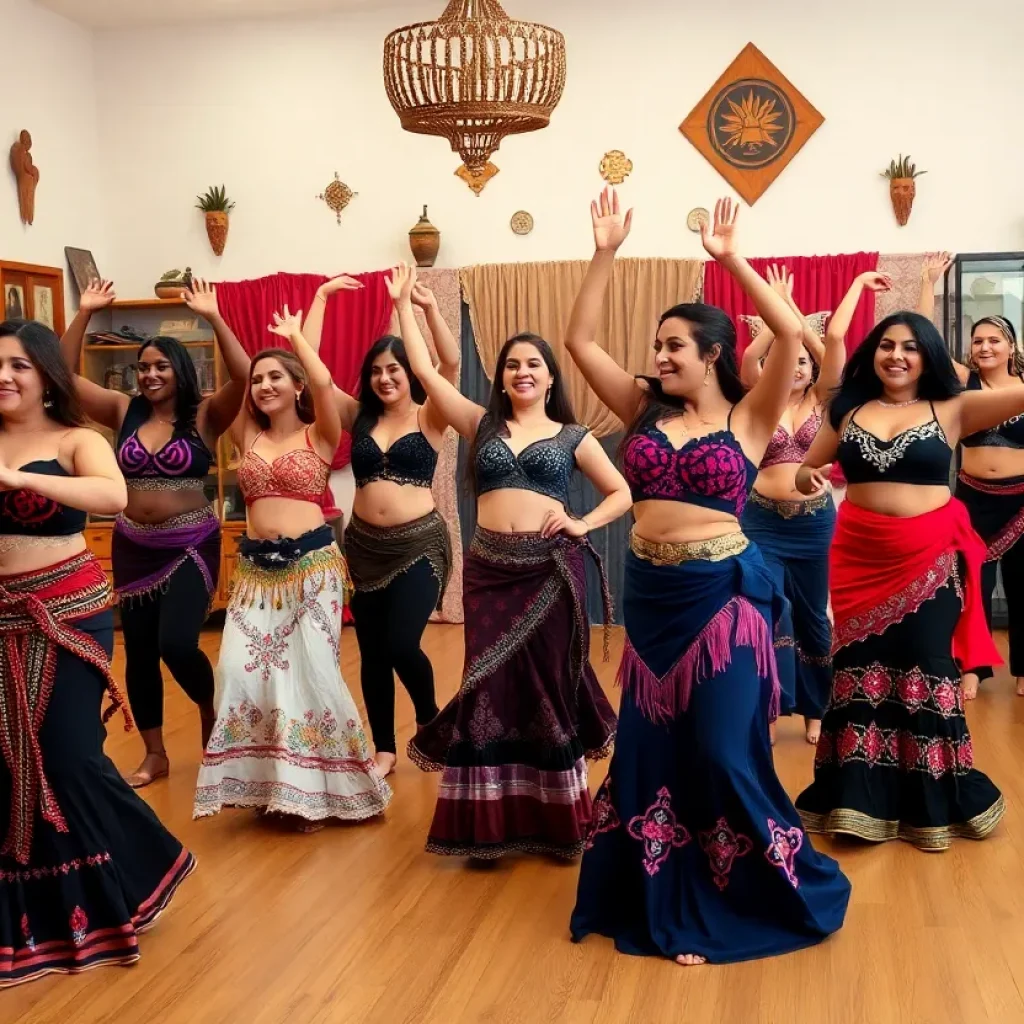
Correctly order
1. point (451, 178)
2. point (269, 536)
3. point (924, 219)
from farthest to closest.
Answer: point (451, 178)
point (924, 219)
point (269, 536)

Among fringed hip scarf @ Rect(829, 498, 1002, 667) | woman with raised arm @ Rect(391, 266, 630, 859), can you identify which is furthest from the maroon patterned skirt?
fringed hip scarf @ Rect(829, 498, 1002, 667)

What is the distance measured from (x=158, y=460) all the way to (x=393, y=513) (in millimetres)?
888

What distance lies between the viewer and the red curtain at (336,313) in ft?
28.0

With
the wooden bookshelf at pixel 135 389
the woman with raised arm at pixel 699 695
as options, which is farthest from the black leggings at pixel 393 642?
the wooden bookshelf at pixel 135 389

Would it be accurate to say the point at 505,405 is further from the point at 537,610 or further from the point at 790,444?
the point at 790,444

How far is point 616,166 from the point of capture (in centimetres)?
820

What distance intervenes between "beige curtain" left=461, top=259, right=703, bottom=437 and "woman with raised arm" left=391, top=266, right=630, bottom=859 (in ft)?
13.3

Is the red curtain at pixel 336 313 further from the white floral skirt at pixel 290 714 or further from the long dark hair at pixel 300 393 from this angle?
the white floral skirt at pixel 290 714

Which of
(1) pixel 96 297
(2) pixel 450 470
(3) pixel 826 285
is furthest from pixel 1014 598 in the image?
(1) pixel 96 297

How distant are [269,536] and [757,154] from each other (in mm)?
4827

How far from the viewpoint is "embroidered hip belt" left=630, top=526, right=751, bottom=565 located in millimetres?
3373

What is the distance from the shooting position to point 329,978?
10.7 ft

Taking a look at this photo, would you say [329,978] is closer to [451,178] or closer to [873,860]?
[873,860]

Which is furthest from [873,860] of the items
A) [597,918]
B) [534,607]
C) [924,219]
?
[924,219]
